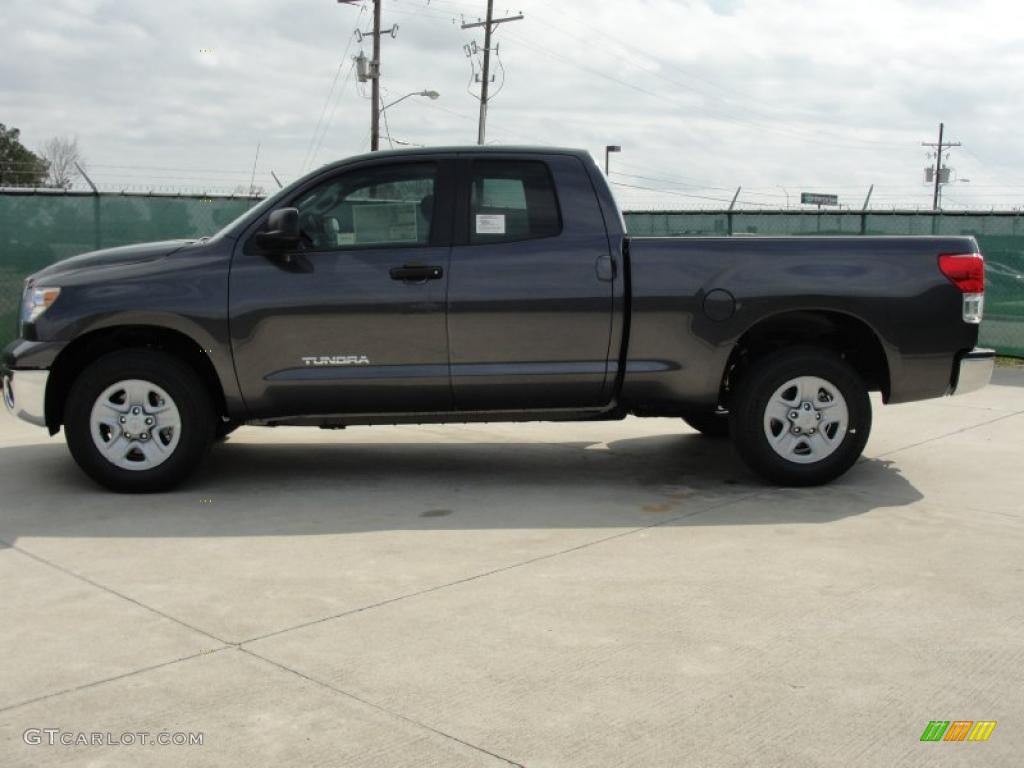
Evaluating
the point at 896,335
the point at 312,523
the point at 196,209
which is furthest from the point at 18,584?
the point at 196,209

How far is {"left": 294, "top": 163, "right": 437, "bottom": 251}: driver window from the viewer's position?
645 centimetres

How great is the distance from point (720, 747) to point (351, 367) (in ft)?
11.9

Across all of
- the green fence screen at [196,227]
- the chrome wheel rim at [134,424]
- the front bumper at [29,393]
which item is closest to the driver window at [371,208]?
the chrome wheel rim at [134,424]

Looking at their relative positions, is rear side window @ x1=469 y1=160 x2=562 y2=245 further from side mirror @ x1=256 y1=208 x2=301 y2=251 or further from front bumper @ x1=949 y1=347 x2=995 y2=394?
front bumper @ x1=949 y1=347 x2=995 y2=394

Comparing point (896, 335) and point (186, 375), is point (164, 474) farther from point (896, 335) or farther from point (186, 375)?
point (896, 335)

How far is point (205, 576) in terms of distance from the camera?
192 inches

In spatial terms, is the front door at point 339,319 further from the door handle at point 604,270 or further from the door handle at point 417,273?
the door handle at point 604,270

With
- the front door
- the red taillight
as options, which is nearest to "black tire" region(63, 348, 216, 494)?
the front door

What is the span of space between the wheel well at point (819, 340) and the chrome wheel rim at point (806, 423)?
1.06 feet

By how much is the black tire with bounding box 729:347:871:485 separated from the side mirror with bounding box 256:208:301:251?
2.70 meters

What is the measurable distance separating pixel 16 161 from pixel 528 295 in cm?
6464

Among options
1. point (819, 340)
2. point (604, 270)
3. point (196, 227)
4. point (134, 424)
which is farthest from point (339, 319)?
point (196, 227)

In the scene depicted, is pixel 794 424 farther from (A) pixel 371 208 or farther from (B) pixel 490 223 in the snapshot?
(A) pixel 371 208

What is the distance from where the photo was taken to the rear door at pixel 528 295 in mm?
6371
